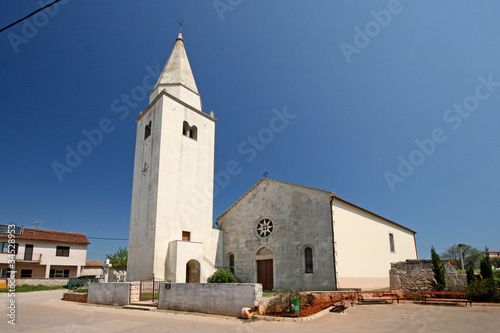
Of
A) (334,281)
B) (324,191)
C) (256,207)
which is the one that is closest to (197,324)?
(334,281)

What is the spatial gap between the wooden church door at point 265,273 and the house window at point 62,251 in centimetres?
3167

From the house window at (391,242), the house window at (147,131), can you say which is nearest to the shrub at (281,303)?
the house window at (147,131)

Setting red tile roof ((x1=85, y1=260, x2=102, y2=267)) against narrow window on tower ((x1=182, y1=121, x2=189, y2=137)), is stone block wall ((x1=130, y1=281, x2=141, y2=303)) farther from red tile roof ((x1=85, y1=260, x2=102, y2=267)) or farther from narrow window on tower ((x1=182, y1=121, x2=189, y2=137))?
red tile roof ((x1=85, y1=260, x2=102, y2=267))

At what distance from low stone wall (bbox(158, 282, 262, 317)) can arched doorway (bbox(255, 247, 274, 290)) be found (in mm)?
9418

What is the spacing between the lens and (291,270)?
20.5 m

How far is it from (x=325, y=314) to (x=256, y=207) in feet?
40.9

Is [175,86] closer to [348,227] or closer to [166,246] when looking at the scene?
[166,246]

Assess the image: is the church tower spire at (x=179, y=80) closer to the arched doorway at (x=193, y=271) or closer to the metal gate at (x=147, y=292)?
the arched doorway at (x=193, y=271)

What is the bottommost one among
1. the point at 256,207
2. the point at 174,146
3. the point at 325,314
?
the point at 325,314

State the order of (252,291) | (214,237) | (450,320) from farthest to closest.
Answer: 1. (214,237)
2. (252,291)
3. (450,320)

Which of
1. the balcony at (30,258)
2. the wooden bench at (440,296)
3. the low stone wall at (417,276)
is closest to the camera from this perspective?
the wooden bench at (440,296)

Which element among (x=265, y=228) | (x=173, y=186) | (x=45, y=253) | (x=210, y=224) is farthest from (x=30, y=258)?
(x=265, y=228)

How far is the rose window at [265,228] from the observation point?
22.6 m

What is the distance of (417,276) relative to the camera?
18.3m
